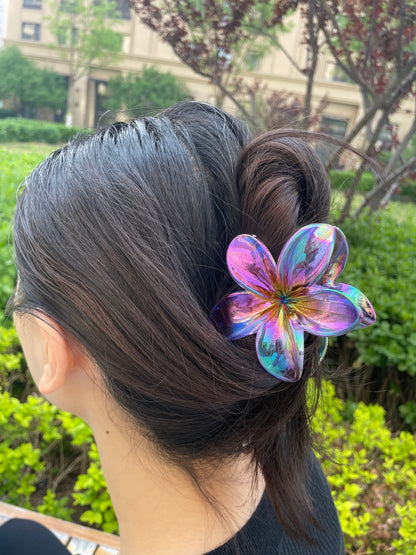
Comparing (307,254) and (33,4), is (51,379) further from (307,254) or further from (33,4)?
(33,4)

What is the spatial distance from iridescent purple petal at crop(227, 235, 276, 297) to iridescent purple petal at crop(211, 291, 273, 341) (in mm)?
32

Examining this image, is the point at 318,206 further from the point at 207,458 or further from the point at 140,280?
the point at 207,458

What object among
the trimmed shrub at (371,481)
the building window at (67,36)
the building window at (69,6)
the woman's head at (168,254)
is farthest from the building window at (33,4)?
the woman's head at (168,254)

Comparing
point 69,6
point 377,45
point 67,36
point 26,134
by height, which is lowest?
point 26,134

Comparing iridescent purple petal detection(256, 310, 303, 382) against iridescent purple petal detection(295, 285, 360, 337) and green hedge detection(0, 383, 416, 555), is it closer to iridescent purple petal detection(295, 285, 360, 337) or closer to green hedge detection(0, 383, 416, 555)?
iridescent purple petal detection(295, 285, 360, 337)

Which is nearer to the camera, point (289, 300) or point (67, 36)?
point (289, 300)

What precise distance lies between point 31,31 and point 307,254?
95.1 ft

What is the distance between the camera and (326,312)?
746 mm

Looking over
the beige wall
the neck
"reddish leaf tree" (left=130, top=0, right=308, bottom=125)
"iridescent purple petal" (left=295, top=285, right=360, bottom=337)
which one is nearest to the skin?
the neck

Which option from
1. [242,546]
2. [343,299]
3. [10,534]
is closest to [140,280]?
[343,299]

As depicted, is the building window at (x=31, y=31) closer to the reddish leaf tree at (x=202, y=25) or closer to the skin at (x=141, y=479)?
the reddish leaf tree at (x=202, y=25)

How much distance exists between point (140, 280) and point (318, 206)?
38cm

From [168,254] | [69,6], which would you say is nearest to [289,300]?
[168,254]

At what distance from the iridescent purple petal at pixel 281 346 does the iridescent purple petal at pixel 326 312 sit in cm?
2
